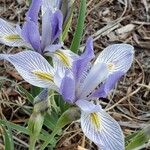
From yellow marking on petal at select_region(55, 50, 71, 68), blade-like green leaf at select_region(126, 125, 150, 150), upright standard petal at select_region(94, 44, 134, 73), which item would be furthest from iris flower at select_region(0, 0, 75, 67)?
blade-like green leaf at select_region(126, 125, 150, 150)

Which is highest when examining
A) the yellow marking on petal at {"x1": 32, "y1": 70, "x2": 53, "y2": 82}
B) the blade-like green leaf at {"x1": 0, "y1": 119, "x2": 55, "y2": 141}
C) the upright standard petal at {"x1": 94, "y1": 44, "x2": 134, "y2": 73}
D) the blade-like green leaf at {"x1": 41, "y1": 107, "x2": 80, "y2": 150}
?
the upright standard petal at {"x1": 94, "y1": 44, "x2": 134, "y2": 73}

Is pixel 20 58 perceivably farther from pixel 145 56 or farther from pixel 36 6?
pixel 145 56

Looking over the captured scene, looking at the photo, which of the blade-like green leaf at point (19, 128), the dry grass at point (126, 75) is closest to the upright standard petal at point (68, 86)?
the blade-like green leaf at point (19, 128)

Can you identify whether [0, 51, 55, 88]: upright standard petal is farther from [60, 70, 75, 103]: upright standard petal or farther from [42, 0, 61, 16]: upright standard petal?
[42, 0, 61, 16]: upright standard petal

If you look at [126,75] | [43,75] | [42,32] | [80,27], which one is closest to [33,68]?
[43,75]

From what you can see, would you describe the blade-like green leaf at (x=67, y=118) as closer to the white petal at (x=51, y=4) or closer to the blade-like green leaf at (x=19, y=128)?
the blade-like green leaf at (x=19, y=128)

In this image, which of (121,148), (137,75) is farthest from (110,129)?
(137,75)

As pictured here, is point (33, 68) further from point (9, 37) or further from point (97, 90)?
point (9, 37)
